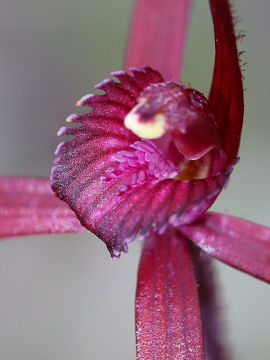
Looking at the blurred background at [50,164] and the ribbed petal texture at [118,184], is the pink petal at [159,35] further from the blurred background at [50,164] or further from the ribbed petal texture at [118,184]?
the blurred background at [50,164]

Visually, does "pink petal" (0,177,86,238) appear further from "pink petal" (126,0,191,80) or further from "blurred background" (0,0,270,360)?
"blurred background" (0,0,270,360)

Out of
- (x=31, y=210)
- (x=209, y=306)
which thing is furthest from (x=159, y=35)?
(x=209, y=306)

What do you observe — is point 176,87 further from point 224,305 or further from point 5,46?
point 5,46

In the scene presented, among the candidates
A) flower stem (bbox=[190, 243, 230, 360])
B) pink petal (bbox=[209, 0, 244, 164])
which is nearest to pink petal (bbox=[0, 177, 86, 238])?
flower stem (bbox=[190, 243, 230, 360])

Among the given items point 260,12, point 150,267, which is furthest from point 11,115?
point 150,267

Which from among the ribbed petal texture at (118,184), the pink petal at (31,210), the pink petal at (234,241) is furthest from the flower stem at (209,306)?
the pink petal at (31,210)
